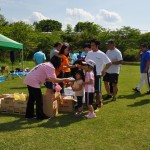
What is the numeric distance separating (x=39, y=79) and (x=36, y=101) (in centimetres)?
56

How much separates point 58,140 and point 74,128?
823mm

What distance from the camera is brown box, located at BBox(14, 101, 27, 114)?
715 centimetres

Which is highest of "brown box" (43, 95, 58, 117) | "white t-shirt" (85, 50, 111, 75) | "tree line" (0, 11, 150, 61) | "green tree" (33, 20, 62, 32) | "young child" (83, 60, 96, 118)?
"green tree" (33, 20, 62, 32)

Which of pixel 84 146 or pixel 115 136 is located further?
pixel 115 136

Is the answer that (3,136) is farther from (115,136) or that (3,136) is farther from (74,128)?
(115,136)

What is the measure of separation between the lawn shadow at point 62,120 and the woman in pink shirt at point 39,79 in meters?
0.29

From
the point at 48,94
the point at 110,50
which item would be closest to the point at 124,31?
the point at 110,50

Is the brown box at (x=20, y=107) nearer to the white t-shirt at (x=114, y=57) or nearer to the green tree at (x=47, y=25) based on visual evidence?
the white t-shirt at (x=114, y=57)

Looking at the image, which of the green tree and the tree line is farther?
the green tree

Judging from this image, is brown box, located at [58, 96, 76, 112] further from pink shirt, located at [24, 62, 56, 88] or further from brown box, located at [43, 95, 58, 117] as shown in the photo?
pink shirt, located at [24, 62, 56, 88]

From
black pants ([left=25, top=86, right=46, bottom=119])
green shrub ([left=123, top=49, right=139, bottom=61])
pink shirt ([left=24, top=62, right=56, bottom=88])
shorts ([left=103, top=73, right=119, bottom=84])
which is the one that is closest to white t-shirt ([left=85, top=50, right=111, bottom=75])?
shorts ([left=103, top=73, right=119, bottom=84])

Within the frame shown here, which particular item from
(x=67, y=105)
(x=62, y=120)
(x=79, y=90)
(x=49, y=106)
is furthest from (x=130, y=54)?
(x=62, y=120)

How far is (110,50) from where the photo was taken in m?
9.13

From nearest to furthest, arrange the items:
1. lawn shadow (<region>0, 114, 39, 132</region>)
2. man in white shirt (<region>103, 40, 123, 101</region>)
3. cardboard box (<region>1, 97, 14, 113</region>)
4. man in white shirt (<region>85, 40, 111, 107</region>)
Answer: lawn shadow (<region>0, 114, 39, 132</region>) < cardboard box (<region>1, 97, 14, 113</region>) < man in white shirt (<region>85, 40, 111, 107</region>) < man in white shirt (<region>103, 40, 123, 101</region>)
